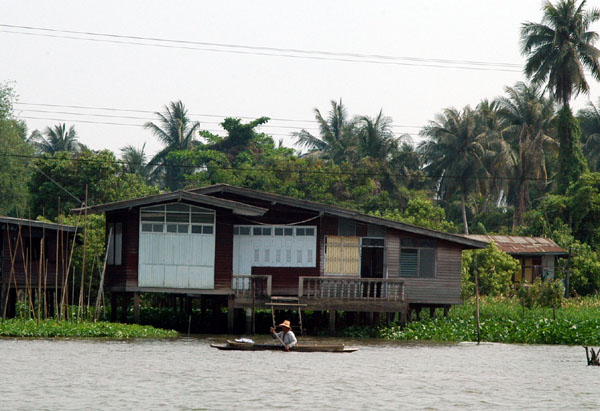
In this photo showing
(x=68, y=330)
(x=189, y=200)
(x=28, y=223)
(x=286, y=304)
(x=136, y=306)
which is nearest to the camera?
(x=68, y=330)

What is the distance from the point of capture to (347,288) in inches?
1356

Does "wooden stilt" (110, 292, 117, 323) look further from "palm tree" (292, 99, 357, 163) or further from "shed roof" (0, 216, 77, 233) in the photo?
"palm tree" (292, 99, 357, 163)

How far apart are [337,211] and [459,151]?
1226 inches

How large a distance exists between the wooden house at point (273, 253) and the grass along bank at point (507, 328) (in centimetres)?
106

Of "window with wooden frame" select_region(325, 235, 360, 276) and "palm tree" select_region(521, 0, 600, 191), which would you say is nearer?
"window with wooden frame" select_region(325, 235, 360, 276)

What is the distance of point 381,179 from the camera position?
66.8 metres

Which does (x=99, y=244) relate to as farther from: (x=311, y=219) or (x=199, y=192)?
(x=311, y=219)

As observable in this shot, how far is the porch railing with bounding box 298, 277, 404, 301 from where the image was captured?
33906mm

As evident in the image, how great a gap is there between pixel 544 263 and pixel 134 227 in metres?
24.9

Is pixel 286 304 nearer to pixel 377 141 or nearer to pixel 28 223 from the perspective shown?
pixel 28 223

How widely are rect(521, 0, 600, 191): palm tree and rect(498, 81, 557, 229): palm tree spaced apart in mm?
6296

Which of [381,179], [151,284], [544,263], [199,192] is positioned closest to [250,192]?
[199,192]

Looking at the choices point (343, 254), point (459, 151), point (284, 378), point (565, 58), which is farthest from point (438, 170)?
point (284, 378)

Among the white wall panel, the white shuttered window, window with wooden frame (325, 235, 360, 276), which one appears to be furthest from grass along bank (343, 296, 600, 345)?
the white wall panel
